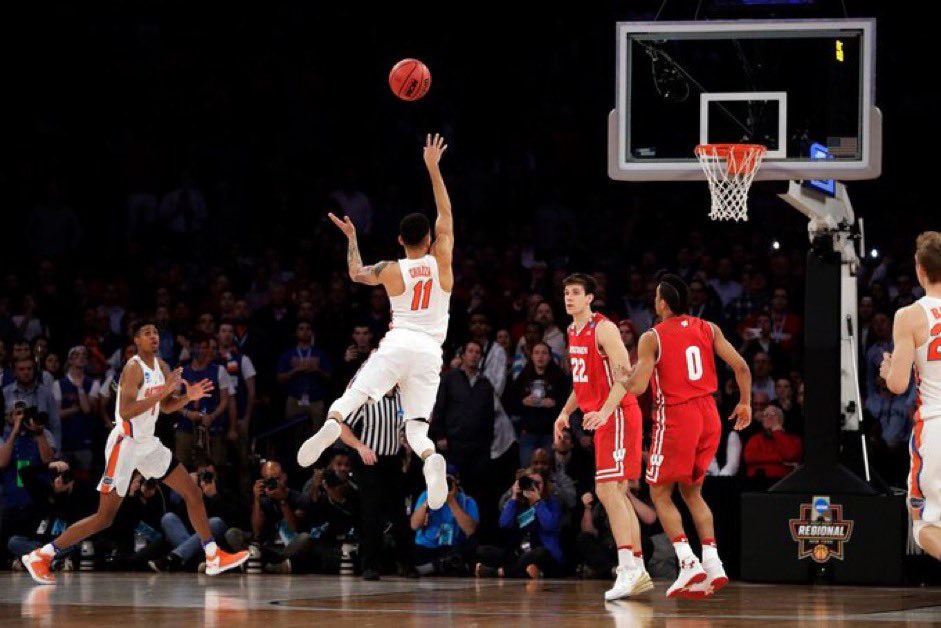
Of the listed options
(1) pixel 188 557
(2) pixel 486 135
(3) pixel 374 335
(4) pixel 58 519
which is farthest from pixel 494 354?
(2) pixel 486 135

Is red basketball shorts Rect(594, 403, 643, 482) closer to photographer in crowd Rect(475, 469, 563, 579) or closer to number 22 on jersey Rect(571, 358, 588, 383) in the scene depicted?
number 22 on jersey Rect(571, 358, 588, 383)

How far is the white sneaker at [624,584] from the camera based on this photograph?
34.7ft

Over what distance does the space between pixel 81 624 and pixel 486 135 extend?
13.1m

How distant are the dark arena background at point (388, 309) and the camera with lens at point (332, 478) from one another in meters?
0.12

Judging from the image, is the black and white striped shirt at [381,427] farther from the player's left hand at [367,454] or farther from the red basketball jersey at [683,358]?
the red basketball jersey at [683,358]

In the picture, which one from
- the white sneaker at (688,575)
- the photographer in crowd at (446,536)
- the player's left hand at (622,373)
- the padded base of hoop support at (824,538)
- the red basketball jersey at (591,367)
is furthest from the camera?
the photographer in crowd at (446,536)

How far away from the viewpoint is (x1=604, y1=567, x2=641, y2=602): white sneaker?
10562mm

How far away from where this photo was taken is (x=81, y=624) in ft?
29.0

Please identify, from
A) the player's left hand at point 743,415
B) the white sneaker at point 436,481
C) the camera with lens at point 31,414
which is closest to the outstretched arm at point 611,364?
the player's left hand at point 743,415

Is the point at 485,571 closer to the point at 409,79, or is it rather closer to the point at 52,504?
the point at 52,504

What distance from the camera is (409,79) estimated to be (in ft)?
36.7

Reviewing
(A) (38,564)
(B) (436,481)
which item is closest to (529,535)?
(B) (436,481)

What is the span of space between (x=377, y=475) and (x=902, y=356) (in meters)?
5.59

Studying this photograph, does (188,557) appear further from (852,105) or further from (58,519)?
(852,105)
